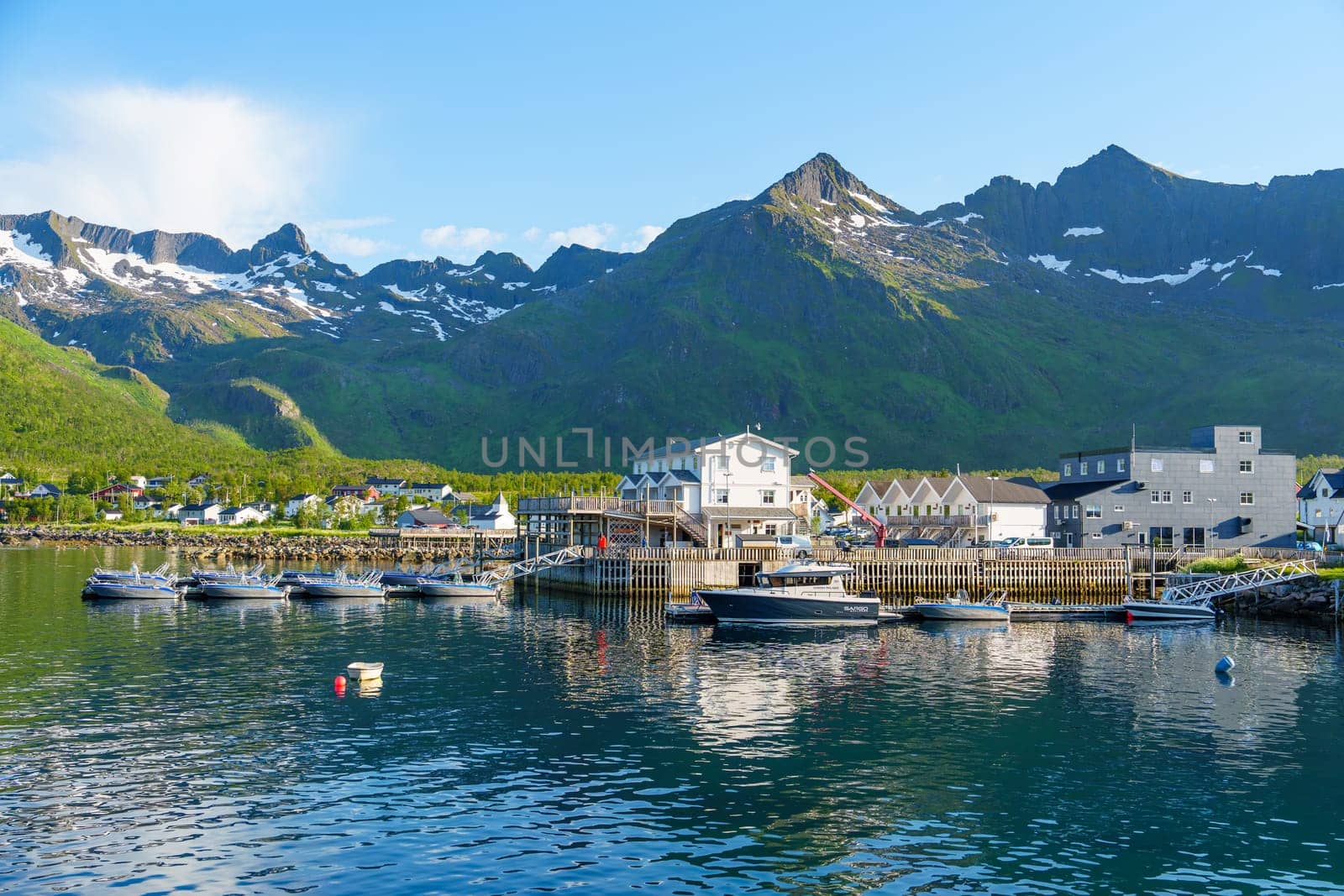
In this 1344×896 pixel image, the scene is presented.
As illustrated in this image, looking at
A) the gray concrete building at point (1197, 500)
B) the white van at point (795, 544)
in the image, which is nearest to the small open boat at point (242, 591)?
the white van at point (795, 544)

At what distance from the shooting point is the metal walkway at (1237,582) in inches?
3438

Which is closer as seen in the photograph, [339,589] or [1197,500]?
[339,589]

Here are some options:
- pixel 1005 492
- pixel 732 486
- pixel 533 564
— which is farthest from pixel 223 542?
pixel 1005 492

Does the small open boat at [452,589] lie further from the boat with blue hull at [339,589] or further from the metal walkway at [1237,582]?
the metal walkway at [1237,582]

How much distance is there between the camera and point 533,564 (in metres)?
106

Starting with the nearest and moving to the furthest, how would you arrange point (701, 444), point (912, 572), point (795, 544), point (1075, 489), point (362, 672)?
point (362, 672) < point (912, 572) < point (795, 544) < point (701, 444) < point (1075, 489)

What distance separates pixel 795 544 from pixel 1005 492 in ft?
107

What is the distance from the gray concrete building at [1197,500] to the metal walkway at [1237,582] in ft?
58.2

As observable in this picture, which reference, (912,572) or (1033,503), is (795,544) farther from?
(1033,503)

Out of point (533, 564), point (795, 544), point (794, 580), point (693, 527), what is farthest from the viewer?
point (533, 564)

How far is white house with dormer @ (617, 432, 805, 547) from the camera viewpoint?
104688 mm

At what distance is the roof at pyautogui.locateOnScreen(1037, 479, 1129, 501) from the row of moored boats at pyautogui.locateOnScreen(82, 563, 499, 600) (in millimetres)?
63361

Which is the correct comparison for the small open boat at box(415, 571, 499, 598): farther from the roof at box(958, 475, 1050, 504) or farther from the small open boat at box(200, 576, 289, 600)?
the roof at box(958, 475, 1050, 504)

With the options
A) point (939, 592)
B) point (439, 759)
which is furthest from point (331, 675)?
point (939, 592)
